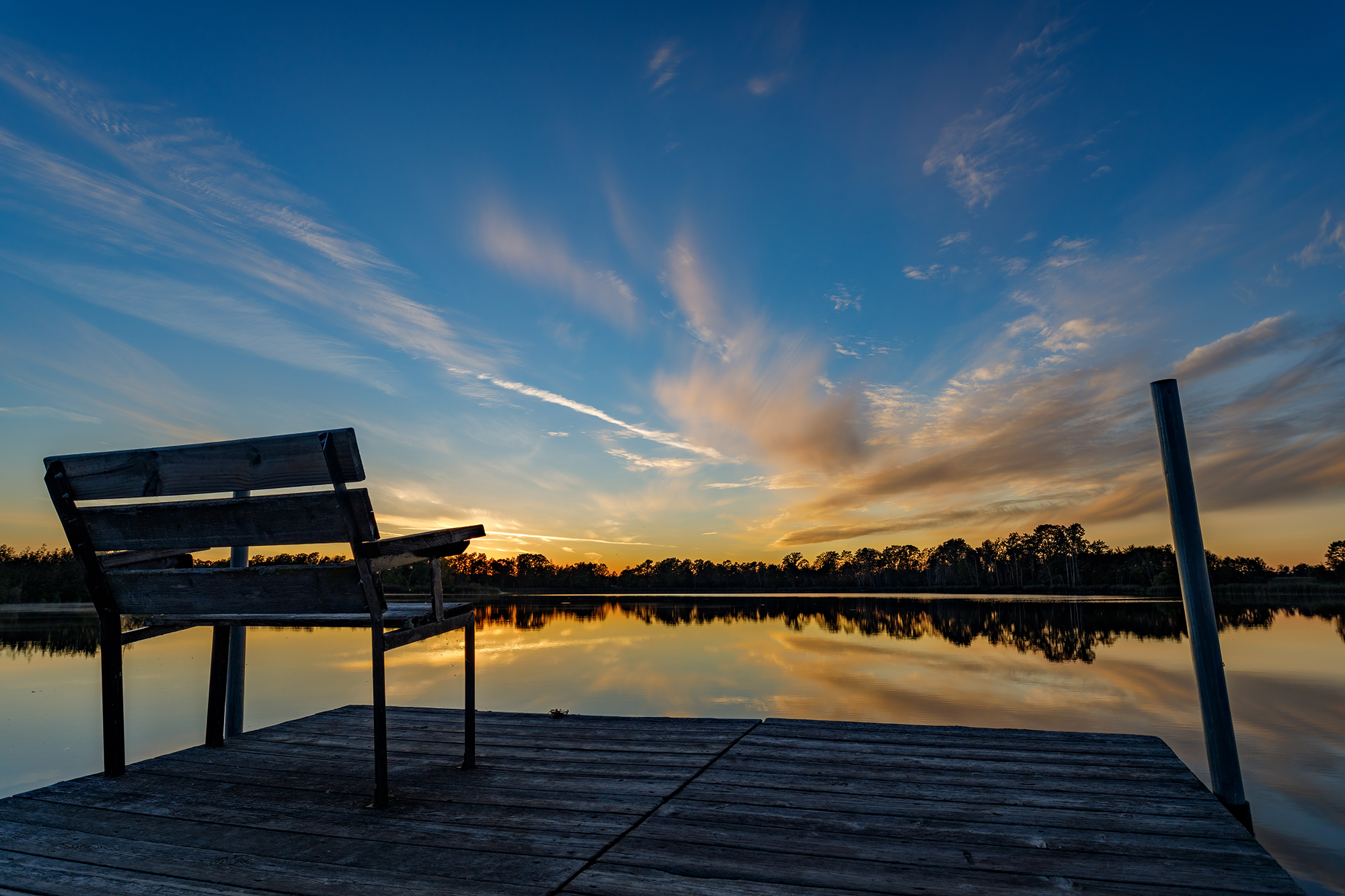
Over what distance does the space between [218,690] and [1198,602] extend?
165 inches

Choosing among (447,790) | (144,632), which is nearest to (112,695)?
(144,632)

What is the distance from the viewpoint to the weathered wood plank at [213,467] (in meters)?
1.96

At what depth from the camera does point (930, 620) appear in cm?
2756

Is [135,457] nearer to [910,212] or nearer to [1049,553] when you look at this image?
[910,212]

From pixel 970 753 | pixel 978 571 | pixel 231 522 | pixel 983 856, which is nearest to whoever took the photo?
pixel 983 856

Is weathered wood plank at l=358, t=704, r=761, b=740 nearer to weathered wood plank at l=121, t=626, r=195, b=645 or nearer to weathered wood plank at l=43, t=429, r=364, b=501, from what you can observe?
weathered wood plank at l=121, t=626, r=195, b=645

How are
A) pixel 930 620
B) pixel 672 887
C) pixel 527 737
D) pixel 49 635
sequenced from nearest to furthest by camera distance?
pixel 672 887 → pixel 527 737 → pixel 49 635 → pixel 930 620

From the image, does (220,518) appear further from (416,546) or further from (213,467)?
(416,546)

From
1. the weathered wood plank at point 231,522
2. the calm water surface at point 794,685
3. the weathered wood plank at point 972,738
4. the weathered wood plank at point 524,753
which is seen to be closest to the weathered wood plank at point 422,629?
the weathered wood plank at point 231,522

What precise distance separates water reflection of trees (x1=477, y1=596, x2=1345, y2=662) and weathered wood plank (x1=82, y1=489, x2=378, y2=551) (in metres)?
15.9

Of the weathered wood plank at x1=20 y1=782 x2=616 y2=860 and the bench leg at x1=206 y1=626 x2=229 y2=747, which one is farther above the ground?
the bench leg at x1=206 y1=626 x2=229 y2=747

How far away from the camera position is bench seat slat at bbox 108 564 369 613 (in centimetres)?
202

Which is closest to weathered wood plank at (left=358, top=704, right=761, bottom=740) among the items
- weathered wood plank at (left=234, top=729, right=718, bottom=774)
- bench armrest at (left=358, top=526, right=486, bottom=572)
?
weathered wood plank at (left=234, top=729, right=718, bottom=774)

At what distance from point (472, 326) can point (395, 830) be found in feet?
48.6
